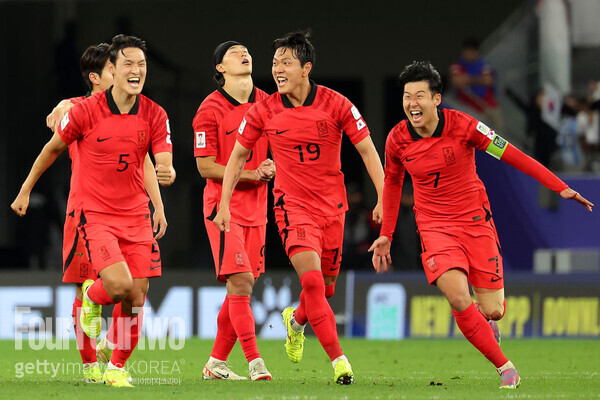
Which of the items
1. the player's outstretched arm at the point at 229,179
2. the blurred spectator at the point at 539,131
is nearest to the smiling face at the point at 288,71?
the player's outstretched arm at the point at 229,179

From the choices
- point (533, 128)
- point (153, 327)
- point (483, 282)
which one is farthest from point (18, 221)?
point (483, 282)

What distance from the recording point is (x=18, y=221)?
18828 mm

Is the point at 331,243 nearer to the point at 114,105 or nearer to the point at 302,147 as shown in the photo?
the point at 302,147

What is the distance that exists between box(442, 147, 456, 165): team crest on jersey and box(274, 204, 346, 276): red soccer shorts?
0.88m

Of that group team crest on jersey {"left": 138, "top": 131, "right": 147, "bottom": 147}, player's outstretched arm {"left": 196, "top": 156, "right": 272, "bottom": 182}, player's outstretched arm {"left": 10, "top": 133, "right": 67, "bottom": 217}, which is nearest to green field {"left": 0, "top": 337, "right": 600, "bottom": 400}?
player's outstretched arm {"left": 10, "top": 133, "right": 67, "bottom": 217}

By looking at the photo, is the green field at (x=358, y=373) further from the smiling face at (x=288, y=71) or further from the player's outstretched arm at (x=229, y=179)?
the smiling face at (x=288, y=71)

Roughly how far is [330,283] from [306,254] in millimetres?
749

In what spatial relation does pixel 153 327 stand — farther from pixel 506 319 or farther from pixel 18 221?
pixel 18 221

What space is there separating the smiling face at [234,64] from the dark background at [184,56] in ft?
30.2

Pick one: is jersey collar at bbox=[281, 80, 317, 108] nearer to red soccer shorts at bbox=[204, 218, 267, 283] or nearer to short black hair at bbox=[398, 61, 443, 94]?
short black hair at bbox=[398, 61, 443, 94]

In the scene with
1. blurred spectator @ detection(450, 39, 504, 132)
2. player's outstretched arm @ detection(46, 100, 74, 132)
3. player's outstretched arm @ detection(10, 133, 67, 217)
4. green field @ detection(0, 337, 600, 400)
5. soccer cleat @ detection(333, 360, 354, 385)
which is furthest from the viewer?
blurred spectator @ detection(450, 39, 504, 132)

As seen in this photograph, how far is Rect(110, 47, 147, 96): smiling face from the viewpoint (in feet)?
26.7

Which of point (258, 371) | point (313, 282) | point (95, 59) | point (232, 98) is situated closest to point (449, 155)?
point (313, 282)

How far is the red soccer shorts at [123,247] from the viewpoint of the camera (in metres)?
7.88
